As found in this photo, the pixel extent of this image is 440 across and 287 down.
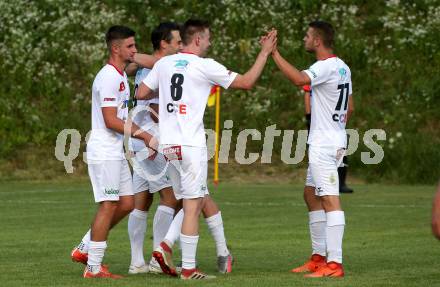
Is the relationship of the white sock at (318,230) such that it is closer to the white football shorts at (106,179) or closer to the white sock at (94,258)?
the white football shorts at (106,179)

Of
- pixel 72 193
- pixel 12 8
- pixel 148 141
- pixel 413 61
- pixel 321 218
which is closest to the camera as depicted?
pixel 148 141

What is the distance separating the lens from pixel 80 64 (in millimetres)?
31125

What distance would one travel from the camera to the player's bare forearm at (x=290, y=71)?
11.1 metres

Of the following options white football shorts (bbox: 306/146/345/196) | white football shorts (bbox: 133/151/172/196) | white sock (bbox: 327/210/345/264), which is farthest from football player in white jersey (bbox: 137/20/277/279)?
white sock (bbox: 327/210/345/264)

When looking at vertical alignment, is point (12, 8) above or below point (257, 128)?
above

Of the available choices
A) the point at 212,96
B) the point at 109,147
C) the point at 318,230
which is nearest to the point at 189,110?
the point at 109,147

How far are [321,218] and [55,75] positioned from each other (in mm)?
19465

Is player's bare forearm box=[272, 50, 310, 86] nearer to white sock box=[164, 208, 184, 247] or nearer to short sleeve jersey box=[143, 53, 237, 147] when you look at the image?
short sleeve jersey box=[143, 53, 237, 147]

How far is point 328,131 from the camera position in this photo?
11.6 metres

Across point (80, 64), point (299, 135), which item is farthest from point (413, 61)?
point (80, 64)

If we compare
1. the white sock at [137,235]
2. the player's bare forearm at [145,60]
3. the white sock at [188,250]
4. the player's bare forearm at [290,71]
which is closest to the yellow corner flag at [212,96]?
the white sock at [137,235]

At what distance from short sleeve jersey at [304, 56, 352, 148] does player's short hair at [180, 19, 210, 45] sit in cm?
113

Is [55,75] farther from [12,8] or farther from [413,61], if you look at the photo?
[413,61]

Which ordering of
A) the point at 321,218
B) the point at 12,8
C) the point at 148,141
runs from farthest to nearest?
1. the point at 12,8
2. the point at 321,218
3. the point at 148,141
